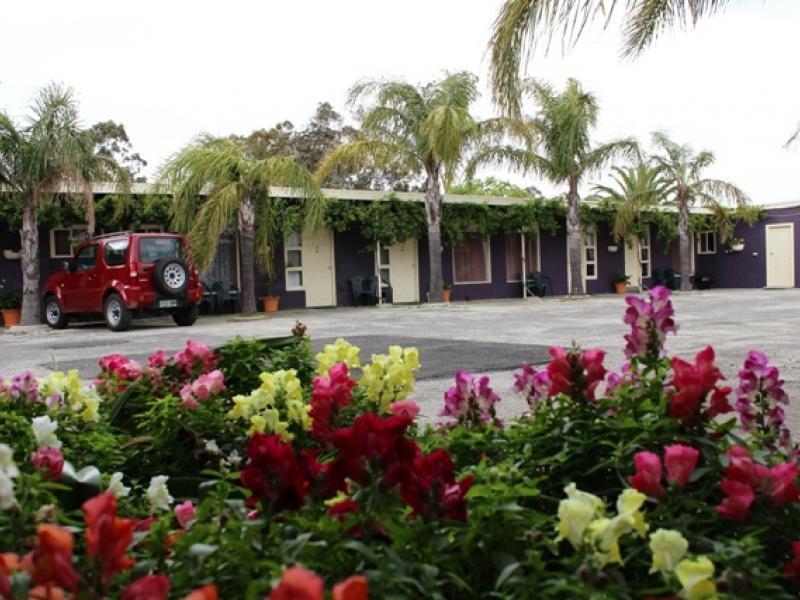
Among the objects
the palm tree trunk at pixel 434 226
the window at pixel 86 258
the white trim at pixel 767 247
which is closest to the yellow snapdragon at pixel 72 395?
the window at pixel 86 258

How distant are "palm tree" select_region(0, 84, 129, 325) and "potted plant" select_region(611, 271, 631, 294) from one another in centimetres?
1918

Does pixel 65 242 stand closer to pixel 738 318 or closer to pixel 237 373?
pixel 738 318

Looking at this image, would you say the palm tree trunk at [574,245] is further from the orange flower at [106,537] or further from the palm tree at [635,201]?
the orange flower at [106,537]

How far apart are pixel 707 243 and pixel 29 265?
27326 mm

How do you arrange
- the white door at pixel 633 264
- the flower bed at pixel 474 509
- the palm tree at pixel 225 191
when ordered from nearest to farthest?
the flower bed at pixel 474 509, the palm tree at pixel 225 191, the white door at pixel 633 264

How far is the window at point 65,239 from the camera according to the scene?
64.3 feet

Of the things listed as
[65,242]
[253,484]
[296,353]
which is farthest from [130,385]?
[65,242]

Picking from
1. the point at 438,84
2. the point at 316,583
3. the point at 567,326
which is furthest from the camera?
the point at 438,84

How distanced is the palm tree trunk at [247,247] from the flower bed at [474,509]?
57.8 ft

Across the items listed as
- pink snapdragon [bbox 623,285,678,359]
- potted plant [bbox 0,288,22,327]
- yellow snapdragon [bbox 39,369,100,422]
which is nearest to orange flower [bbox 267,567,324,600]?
pink snapdragon [bbox 623,285,678,359]

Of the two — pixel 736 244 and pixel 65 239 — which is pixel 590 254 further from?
pixel 65 239

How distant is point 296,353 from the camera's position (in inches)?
112

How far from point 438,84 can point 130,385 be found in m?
20.0

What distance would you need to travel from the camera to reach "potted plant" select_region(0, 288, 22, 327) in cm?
1798
